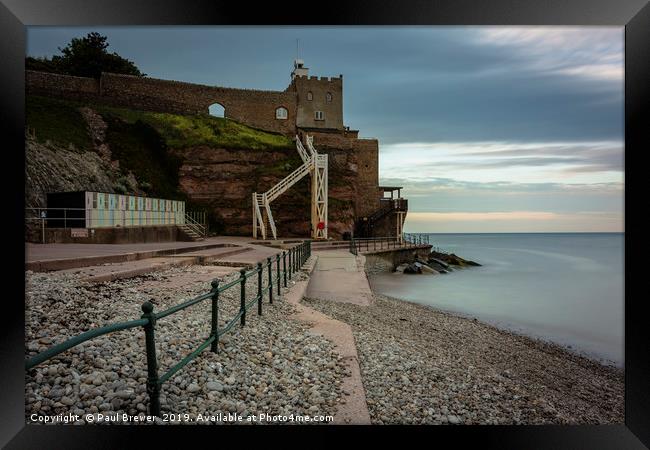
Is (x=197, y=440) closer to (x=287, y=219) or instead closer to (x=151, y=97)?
(x=287, y=219)

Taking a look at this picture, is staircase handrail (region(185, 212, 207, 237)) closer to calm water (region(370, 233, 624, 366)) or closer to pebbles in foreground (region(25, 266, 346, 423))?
calm water (region(370, 233, 624, 366))

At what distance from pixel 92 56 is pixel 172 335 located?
33830 mm

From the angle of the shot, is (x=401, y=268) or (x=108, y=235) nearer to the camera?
(x=108, y=235)

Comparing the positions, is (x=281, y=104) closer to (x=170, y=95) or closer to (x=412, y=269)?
(x=170, y=95)

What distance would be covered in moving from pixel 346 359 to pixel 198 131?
27.0 meters

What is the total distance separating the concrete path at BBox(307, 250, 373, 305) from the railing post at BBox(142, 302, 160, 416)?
6945 mm

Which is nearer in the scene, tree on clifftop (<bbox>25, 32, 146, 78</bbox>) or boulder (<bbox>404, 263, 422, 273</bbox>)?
boulder (<bbox>404, 263, 422, 273</bbox>)

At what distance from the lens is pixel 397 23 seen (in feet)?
12.6

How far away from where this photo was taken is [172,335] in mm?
4559

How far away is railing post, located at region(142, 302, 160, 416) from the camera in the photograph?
9.45ft

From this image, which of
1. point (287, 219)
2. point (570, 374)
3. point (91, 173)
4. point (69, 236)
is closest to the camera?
point (570, 374)

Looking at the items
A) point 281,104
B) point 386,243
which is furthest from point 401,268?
point 281,104

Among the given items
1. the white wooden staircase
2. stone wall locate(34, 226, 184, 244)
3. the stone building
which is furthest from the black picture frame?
the stone building

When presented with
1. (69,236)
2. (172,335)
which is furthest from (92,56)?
(172,335)
